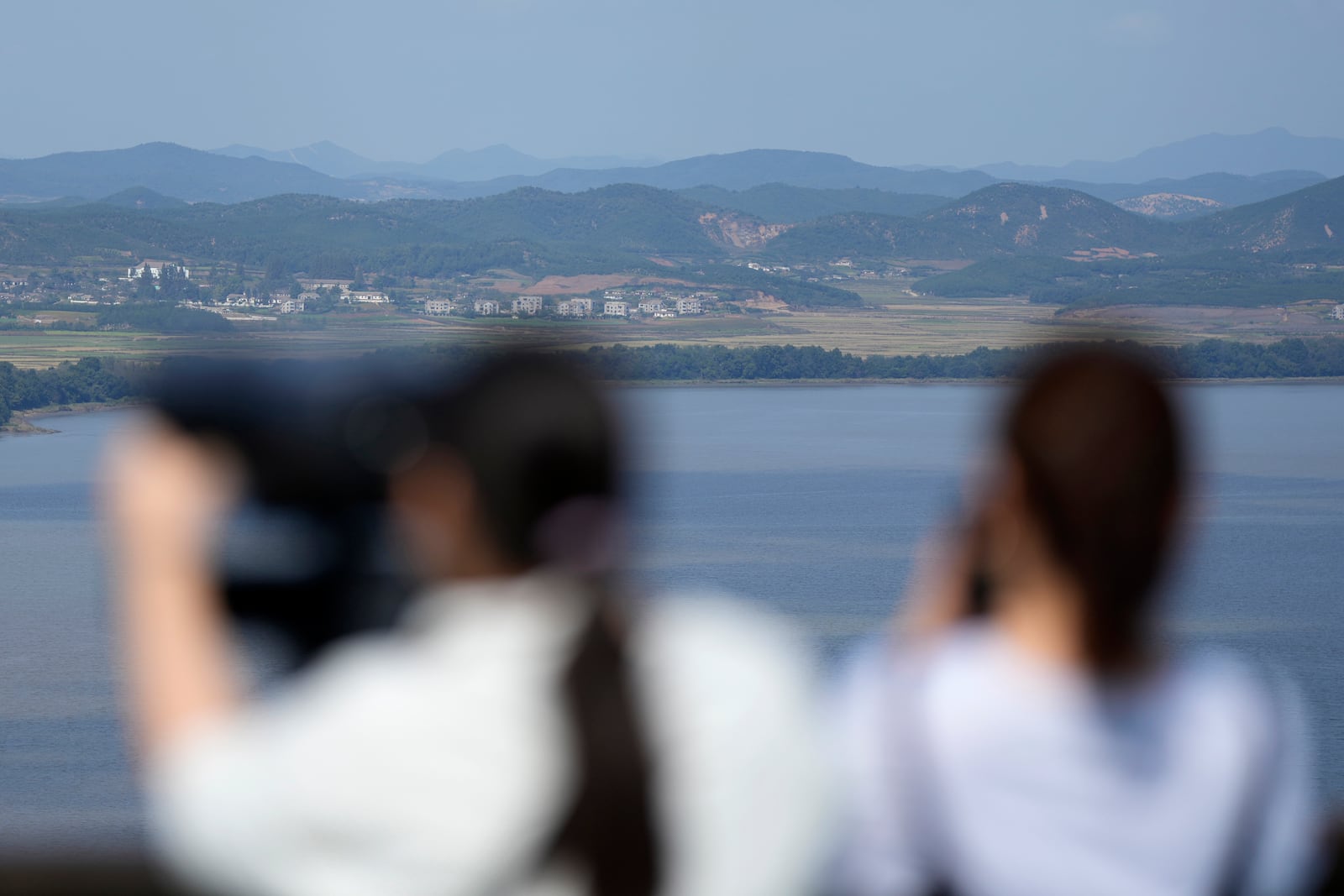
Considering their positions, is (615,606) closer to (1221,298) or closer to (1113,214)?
(1221,298)

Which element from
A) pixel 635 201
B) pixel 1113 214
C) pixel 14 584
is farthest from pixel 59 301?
pixel 1113 214

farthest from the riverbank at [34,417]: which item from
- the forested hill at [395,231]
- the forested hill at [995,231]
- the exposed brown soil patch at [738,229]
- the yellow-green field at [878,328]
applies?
the exposed brown soil patch at [738,229]

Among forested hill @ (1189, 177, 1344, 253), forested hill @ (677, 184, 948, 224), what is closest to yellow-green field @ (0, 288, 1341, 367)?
forested hill @ (1189, 177, 1344, 253)

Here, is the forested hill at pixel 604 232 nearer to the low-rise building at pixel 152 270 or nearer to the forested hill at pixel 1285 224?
the forested hill at pixel 1285 224

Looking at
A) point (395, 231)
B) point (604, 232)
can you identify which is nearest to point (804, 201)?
point (604, 232)

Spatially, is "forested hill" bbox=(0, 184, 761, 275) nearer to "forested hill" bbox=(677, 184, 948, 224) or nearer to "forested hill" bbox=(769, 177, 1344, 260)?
"forested hill" bbox=(769, 177, 1344, 260)
